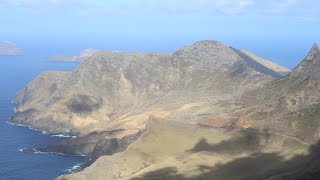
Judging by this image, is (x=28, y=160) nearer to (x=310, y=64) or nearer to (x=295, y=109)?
(x=295, y=109)

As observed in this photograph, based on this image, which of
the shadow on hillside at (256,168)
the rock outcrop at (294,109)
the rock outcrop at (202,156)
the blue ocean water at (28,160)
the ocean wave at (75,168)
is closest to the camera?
the shadow on hillside at (256,168)

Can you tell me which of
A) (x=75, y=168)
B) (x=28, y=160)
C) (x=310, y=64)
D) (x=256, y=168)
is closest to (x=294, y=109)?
(x=256, y=168)

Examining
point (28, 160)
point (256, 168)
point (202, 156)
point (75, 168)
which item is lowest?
point (75, 168)

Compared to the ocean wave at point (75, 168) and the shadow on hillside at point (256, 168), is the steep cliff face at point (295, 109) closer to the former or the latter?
the shadow on hillside at point (256, 168)

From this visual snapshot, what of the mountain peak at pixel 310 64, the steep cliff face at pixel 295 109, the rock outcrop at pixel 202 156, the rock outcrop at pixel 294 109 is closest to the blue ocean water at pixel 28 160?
the rock outcrop at pixel 202 156

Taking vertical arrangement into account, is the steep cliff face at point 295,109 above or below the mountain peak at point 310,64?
below

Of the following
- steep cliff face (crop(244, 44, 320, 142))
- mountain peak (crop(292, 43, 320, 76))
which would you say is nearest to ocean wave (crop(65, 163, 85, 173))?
steep cliff face (crop(244, 44, 320, 142))

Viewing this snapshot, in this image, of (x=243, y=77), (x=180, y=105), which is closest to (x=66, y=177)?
(x=180, y=105)

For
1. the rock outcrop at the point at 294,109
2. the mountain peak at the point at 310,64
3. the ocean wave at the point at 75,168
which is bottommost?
the ocean wave at the point at 75,168

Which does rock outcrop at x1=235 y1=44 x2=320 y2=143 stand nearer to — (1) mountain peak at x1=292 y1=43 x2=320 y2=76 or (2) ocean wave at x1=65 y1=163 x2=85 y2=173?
(1) mountain peak at x1=292 y1=43 x2=320 y2=76

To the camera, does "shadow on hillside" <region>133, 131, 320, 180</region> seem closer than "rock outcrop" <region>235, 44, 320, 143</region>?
Yes
